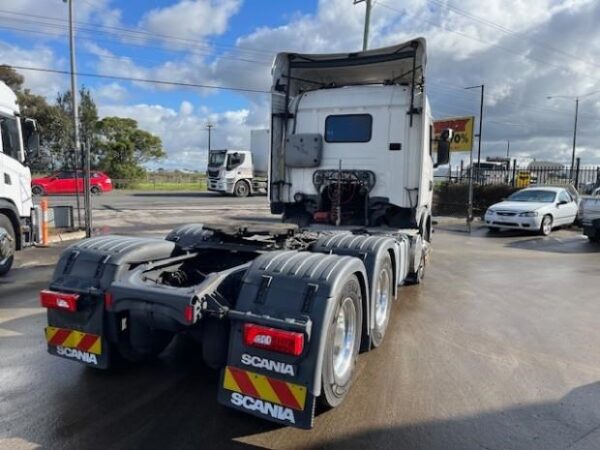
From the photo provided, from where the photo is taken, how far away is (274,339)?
280 centimetres

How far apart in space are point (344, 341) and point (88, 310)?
6.33 feet

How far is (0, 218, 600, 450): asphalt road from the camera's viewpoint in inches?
120

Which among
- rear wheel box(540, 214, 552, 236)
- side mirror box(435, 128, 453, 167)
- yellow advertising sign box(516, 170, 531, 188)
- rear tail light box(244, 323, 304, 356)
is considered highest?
side mirror box(435, 128, 453, 167)

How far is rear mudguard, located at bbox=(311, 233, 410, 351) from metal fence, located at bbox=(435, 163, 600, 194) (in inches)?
654

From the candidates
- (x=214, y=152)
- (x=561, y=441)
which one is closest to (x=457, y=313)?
(x=561, y=441)

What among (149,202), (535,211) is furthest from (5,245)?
(149,202)

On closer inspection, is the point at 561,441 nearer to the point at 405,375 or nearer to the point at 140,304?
Result: the point at 405,375

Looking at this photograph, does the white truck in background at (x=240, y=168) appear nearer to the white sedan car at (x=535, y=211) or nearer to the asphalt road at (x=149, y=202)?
the asphalt road at (x=149, y=202)

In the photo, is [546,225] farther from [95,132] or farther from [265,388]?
[95,132]

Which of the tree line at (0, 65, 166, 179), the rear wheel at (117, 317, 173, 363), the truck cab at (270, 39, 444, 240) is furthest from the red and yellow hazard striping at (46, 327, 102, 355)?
the tree line at (0, 65, 166, 179)

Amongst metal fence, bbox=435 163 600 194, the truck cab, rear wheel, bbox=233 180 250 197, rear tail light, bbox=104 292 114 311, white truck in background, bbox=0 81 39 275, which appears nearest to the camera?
rear tail light, bbox=104 292 114 311

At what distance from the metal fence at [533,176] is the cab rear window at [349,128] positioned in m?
15.0

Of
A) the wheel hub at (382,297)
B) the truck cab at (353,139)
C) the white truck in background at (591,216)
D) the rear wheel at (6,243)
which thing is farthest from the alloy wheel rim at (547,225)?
the rear wheel at (6,243)

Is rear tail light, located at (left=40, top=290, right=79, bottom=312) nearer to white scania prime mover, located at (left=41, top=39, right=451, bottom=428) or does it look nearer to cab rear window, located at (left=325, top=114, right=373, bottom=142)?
white scania prime mover, located at (left=41, top=39, right=451, bottom=428)
